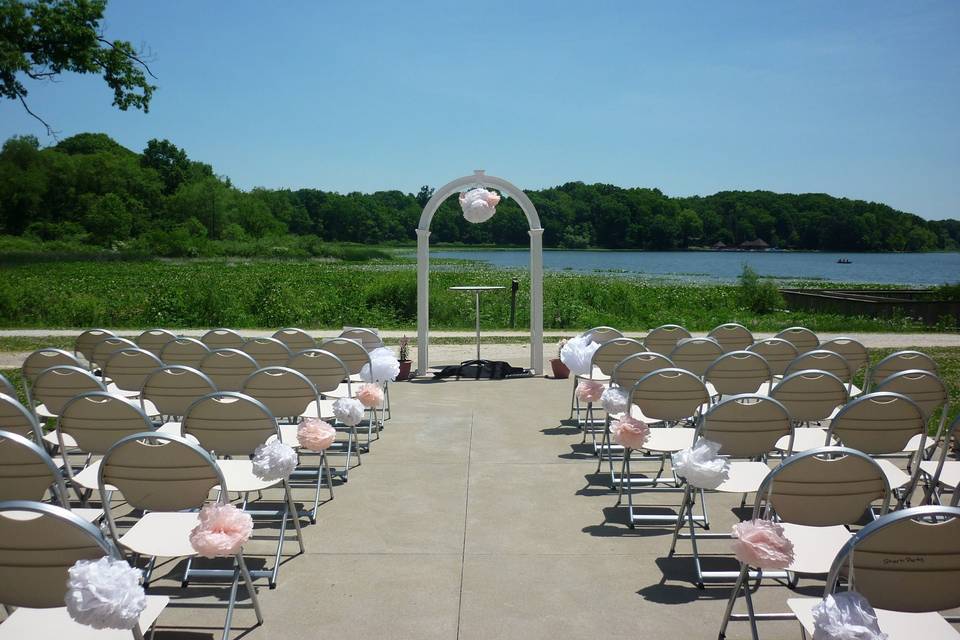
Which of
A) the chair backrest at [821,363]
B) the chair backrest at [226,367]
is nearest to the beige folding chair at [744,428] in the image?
the chair backrest at [821,363]

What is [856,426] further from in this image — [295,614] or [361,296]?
[361,296]

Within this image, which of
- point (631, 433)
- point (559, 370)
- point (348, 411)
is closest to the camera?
point (631, 433)

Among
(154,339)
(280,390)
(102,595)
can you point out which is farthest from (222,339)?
(102,595)

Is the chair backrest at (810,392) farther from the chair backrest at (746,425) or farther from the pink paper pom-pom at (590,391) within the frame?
the pink paper pom-pom at (590,391)

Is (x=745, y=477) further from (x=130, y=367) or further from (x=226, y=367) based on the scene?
(x=130, y=367)

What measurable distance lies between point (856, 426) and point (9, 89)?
25289 millimetres

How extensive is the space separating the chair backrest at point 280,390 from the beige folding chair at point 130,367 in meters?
1.45

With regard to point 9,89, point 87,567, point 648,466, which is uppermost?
point 9,89

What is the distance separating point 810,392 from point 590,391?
1.83 m

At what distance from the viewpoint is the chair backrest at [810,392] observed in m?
5.06

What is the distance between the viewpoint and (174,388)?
17.3 feet

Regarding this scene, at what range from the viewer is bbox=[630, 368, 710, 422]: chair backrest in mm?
5082

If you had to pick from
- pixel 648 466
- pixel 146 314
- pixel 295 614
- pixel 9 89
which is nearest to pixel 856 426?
pixel 648 466

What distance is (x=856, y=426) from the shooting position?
4191 millimetres
